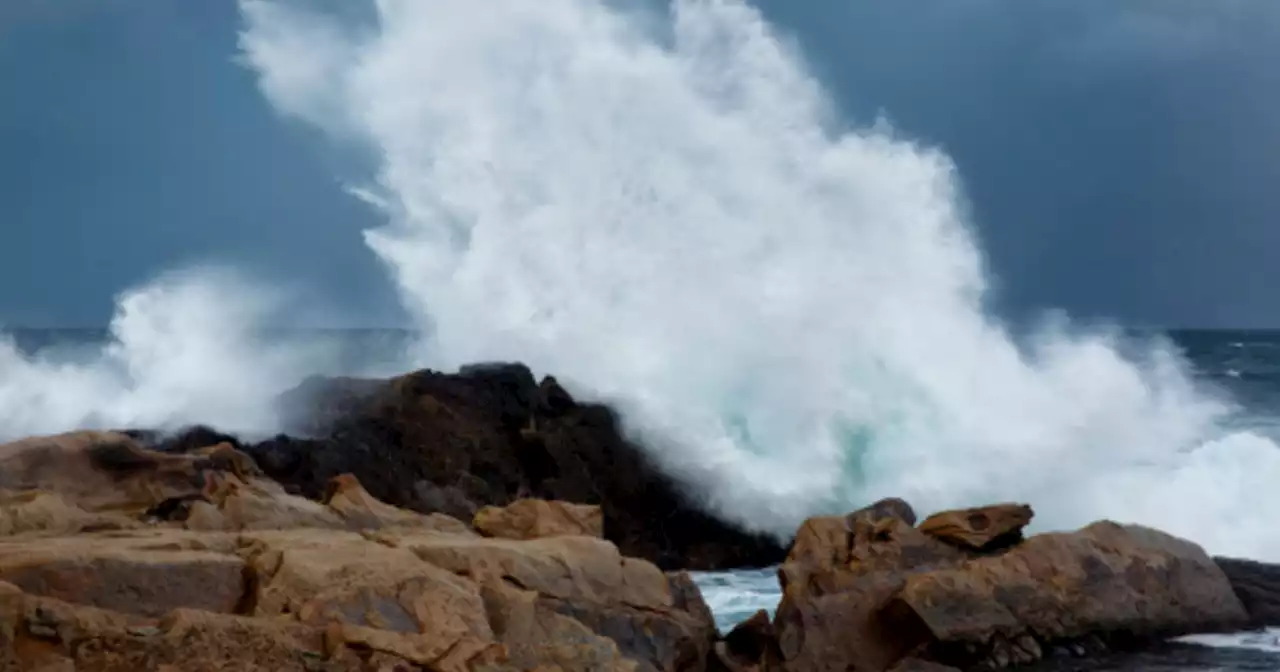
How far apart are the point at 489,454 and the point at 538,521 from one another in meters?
5.55

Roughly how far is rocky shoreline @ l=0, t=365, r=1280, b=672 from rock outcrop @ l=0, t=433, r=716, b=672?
0.02 metres

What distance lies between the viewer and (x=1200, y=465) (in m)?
19.4

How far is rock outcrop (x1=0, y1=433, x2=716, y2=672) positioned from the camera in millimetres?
6621

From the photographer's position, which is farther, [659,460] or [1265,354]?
[1265,354]

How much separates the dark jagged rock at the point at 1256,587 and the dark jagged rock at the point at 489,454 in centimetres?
576

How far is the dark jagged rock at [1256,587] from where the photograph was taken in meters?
12.7

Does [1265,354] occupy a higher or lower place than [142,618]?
higher

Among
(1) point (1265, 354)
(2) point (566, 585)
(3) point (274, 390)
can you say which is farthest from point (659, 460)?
(1) point (1265, 354)

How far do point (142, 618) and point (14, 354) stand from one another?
15.1 m

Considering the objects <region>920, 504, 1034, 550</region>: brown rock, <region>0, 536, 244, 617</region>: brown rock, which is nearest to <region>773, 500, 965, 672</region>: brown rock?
<region>920, 504, 1034, 550</region>: brown rock

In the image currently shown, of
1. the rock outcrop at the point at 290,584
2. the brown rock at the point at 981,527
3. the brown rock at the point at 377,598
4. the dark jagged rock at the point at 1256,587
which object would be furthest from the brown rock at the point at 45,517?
the dark jagged rock at the point at 1256,587

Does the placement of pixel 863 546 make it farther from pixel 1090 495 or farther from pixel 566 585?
pixel 1090 495

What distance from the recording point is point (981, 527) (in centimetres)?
1278

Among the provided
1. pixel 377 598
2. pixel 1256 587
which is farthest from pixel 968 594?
pixel 377 598
